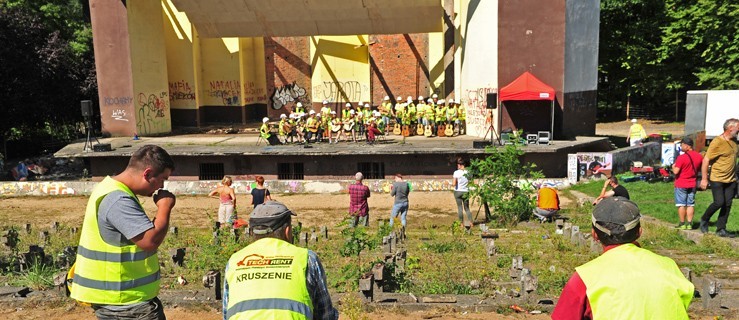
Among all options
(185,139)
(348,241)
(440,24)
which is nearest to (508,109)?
(440,24)

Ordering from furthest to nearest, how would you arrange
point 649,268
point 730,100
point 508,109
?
point 730,100
point 508,109
point 649,268

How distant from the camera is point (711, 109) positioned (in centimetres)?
2661

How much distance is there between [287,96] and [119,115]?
37.3ft

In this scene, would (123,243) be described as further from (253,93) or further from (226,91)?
(253,93)

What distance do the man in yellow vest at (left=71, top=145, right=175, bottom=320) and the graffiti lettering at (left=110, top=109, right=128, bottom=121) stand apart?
24537 mm

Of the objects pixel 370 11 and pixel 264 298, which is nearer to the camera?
pixel 264 298

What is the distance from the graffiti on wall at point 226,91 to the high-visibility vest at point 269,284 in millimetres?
32799

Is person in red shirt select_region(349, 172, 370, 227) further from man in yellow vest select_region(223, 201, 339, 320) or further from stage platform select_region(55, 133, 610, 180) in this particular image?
man in yellow vest select_region(223, 201, 339, 320)

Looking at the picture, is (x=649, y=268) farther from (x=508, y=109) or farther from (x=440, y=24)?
(x=440, y=24)

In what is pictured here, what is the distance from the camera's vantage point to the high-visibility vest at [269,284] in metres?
3.57

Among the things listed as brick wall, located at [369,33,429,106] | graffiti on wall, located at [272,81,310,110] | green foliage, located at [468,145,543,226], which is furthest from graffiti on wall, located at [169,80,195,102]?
green foliage, located at [468,145,543,226]

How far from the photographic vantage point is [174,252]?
35.2 feet

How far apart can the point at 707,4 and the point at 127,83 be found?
25.9 m

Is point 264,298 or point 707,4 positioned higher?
point 707,4
